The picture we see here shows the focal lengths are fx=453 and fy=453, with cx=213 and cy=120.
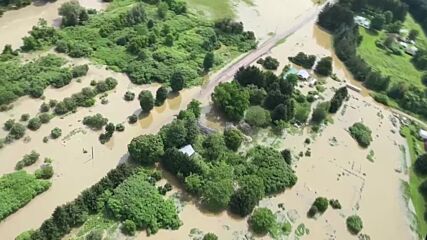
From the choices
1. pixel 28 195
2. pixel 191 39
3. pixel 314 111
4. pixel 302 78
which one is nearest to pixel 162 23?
pixel 191 39

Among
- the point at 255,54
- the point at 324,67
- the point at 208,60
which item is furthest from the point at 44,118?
the point at 324,67

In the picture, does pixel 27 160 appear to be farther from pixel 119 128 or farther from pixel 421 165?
pixel 421 165

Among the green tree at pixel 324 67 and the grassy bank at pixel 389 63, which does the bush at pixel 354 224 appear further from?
the grassy bank at pixel 389 63

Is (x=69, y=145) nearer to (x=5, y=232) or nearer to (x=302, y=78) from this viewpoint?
(x=5, y=232)

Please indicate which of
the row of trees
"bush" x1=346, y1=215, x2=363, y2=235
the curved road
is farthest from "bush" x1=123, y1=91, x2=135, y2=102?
the row of trees

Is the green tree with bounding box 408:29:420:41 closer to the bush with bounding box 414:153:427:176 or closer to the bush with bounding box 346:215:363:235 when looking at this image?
the bush with bounding box 414:153:427:176

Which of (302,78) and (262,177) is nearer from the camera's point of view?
(262,177)
